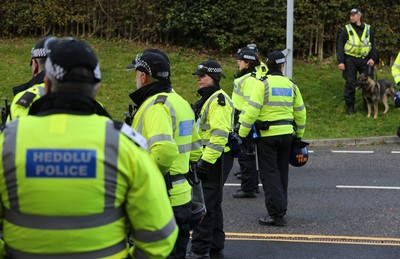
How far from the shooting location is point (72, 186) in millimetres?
2861

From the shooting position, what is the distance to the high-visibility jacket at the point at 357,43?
15.4 meters

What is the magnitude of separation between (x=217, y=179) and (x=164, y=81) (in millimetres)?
2124

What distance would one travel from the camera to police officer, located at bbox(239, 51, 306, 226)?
26.1ft

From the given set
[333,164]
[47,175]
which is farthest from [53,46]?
[333,164]

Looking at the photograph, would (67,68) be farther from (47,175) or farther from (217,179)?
(217,179)

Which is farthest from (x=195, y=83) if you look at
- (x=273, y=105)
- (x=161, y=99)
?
(x=161, y=99)

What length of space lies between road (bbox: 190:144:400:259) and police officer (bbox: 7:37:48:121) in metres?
2.94

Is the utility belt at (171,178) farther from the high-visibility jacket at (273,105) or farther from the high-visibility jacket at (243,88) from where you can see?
the high-visibility jacket at (243,88)

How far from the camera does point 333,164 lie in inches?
468

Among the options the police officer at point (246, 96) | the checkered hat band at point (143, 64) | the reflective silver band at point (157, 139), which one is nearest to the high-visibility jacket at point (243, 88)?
the police officer at point (246, 96)

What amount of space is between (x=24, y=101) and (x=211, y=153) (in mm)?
2445

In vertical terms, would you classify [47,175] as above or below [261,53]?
above

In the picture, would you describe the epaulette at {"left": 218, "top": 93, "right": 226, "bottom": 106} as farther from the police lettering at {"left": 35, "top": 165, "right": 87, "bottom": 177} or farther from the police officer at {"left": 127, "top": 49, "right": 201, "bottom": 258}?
the police lettering at {"left": 35, "top": 165, "right": 87, "bottom": 177}

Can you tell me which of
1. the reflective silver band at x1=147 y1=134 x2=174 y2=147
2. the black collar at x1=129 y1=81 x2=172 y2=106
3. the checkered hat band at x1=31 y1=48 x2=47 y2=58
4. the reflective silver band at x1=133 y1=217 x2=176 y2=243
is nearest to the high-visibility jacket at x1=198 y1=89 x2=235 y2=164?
the black collar at x1=129 y1=81 x2=172 y2=106
